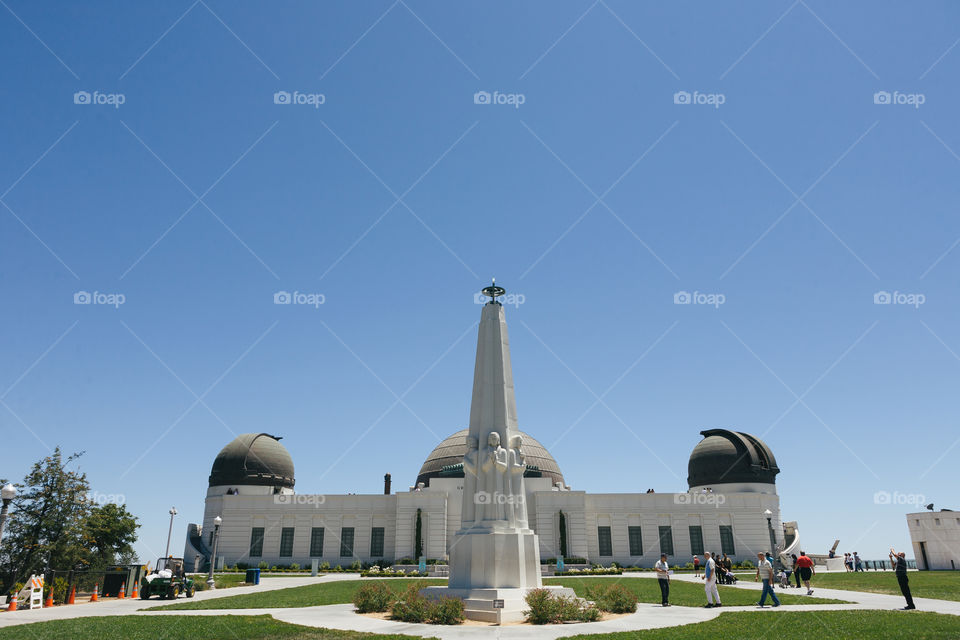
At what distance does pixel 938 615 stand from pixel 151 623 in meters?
19.7

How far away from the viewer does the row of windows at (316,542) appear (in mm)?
45656

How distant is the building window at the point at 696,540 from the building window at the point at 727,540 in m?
1.74

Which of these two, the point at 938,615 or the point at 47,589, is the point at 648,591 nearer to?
the point at 938,615

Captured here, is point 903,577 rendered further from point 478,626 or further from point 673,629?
point 478,626

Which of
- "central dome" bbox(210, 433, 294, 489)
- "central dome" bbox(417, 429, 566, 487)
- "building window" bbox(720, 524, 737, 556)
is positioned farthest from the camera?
"central dome" bbox(417, 429, 566, 487)

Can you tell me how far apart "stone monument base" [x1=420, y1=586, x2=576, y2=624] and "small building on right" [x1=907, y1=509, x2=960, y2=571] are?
46.4 metres

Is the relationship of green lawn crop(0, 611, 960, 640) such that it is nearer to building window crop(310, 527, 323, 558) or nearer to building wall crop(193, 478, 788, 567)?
building wall crop(193, 478, 788, 567)

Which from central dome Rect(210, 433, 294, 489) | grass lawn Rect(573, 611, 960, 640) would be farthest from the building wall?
grass lawn Rect(573, 611, 960, 640)

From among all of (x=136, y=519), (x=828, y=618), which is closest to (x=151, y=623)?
(x=828, y=618)

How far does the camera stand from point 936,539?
45656 mm

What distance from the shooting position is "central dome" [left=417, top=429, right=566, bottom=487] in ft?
173

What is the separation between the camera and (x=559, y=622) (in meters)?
13.7

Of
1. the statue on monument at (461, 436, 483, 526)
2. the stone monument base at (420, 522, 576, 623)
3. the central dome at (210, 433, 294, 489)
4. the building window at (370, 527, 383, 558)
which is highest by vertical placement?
the central dome at (210, 433, 294, 489)

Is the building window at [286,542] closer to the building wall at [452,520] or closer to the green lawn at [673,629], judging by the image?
the building wall at [452,520]
